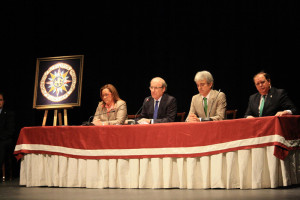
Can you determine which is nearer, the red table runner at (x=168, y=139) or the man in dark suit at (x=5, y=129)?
the red table runner at (x=168, y=139)

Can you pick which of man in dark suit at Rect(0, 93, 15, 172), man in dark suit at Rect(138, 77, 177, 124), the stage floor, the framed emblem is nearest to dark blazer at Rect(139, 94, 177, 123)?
man in dark suit at Rect(138, 77, 177, 124)

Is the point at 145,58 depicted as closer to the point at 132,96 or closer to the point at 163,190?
the point at 132,96

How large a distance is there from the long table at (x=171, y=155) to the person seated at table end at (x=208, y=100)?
67cm

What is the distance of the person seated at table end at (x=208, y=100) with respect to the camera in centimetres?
431

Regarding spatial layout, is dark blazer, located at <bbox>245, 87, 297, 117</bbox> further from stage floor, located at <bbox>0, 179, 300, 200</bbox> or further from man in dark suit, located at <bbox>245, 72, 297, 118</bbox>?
stage floor, located at <bbox>0, 179, 300, 200</bbox>

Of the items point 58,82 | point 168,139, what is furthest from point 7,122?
point 168,139

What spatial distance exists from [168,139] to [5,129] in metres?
3.14

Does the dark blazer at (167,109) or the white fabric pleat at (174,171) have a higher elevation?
the dark blazer at (167,109)

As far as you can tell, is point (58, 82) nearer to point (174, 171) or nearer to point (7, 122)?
point (7, 122)

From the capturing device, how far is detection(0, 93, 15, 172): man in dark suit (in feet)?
18.7

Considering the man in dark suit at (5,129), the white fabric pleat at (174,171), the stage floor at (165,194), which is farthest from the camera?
the man in dark suit at (5,129)

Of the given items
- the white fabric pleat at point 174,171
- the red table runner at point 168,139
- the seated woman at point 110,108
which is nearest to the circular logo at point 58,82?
the seated woman at point 110,108

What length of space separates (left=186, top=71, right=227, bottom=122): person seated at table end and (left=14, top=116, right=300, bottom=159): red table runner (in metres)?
0.61

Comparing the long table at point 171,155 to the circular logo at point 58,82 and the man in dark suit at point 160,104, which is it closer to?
the man in dark suit at point 160,104
